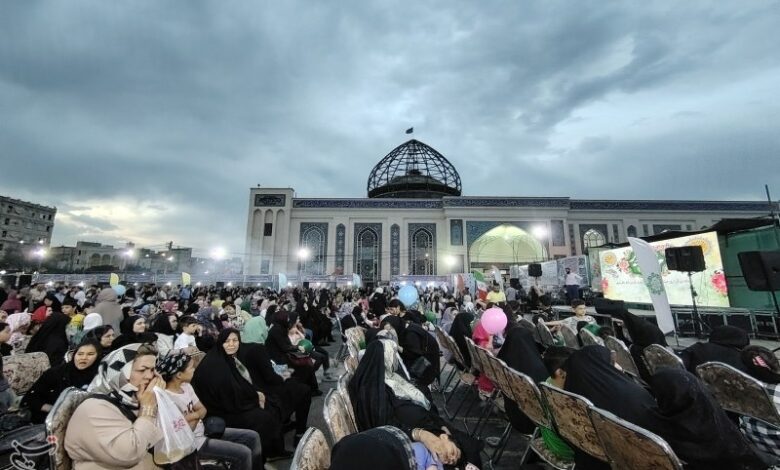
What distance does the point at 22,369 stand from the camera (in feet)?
9.77

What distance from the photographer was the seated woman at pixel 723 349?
2.65m

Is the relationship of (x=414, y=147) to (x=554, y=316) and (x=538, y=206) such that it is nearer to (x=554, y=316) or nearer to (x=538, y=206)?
(x=538, y=206)

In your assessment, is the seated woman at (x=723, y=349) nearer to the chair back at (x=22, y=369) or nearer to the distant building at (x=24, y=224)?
the chair back at (x=22, y=369)

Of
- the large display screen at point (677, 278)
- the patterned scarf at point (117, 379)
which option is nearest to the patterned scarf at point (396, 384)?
the patterned scarf at point (117, 379)

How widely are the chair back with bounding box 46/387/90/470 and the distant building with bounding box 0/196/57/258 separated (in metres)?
52.3

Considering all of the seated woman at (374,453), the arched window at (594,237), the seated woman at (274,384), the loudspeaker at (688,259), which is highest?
the arched window at (594,237)

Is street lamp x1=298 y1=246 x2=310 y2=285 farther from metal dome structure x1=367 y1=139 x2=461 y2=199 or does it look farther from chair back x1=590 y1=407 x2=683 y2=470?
chair back x1=590 y1=407 x2=683 y2=470

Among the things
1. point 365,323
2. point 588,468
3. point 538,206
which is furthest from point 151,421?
point 538,206

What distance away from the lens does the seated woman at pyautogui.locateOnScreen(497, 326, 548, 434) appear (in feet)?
8.88

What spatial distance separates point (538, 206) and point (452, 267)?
30.7ft

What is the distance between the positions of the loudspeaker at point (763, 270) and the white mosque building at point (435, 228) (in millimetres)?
22086

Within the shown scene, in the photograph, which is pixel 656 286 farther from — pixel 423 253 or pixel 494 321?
pixel 423 253

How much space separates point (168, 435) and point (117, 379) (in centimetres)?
47

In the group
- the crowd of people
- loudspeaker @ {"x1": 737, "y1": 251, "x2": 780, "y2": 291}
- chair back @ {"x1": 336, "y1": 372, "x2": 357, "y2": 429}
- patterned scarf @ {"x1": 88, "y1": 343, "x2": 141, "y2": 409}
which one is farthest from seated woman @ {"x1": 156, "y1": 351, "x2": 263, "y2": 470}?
loudspeaker @ {"x1": 737, "y1": 251, "x2": 780, "y2": 291}
